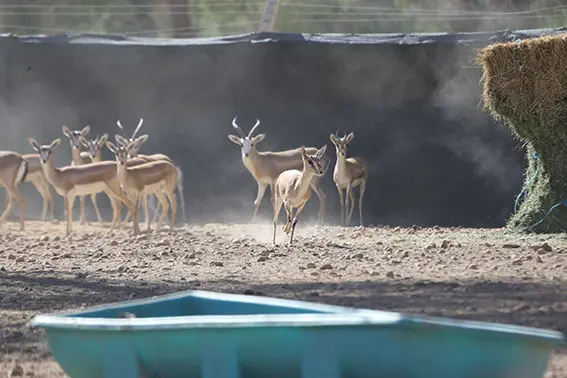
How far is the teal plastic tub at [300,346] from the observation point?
13.9ft

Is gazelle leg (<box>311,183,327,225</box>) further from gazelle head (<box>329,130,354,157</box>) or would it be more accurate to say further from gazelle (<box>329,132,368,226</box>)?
gazelle head (<box>329,130,354,157</box>)

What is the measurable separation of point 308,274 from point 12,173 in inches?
361

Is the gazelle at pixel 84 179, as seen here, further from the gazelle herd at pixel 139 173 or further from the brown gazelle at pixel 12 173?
the brown gazelle at pixel 12 173

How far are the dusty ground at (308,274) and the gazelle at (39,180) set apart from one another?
443 centimetres

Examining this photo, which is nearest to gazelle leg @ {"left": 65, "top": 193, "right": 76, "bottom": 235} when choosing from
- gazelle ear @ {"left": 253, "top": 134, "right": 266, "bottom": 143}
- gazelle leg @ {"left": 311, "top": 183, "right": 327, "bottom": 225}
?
gazelle ear @ {"left": 253, "top": 134, "right": 266, "bottom": 143}

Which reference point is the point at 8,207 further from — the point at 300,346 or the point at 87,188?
the point at 300,346

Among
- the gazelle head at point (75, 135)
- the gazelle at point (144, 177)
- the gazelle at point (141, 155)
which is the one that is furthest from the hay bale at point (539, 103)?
the gazelle head at point (75, 135)

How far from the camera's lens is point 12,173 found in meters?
16.8

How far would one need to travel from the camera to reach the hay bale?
35.8 feet

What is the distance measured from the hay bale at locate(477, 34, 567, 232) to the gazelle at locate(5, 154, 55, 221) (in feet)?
27.3

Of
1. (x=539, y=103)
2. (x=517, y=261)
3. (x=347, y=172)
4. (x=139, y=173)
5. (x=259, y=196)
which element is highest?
(x=539, y=103)

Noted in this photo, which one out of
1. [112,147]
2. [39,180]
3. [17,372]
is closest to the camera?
[17,372]

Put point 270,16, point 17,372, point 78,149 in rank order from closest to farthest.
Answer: point 17,372 → point 270,16 → point 78,149

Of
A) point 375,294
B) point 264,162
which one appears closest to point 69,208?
point 264,162
